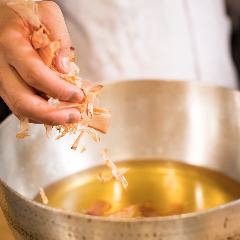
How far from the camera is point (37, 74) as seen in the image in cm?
56

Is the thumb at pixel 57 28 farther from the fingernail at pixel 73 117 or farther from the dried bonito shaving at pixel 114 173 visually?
the dried bonito shaving at pixel 114 173

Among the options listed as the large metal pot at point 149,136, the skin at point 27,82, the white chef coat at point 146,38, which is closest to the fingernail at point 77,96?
the skin at point 27,82

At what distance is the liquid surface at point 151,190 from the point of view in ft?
2.69

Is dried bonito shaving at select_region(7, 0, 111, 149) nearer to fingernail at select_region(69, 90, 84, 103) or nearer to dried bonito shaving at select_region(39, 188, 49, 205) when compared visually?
fingernail at select_region(69, 90, 84, 103)

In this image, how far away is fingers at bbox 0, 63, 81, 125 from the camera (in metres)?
0.58

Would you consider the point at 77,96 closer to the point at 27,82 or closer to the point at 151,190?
the point at 27,82

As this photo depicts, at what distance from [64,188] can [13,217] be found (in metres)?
0.25

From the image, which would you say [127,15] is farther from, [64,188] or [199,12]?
[64,188]

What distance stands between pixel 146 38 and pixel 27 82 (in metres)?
0.63

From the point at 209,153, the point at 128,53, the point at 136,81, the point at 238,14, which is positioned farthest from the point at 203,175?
the point at 238,14

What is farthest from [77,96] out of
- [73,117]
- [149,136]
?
[149,136]

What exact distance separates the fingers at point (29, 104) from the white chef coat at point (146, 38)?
57cm

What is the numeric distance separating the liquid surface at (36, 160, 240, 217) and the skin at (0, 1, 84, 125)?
0.84 ft

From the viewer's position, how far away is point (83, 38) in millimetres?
1152
